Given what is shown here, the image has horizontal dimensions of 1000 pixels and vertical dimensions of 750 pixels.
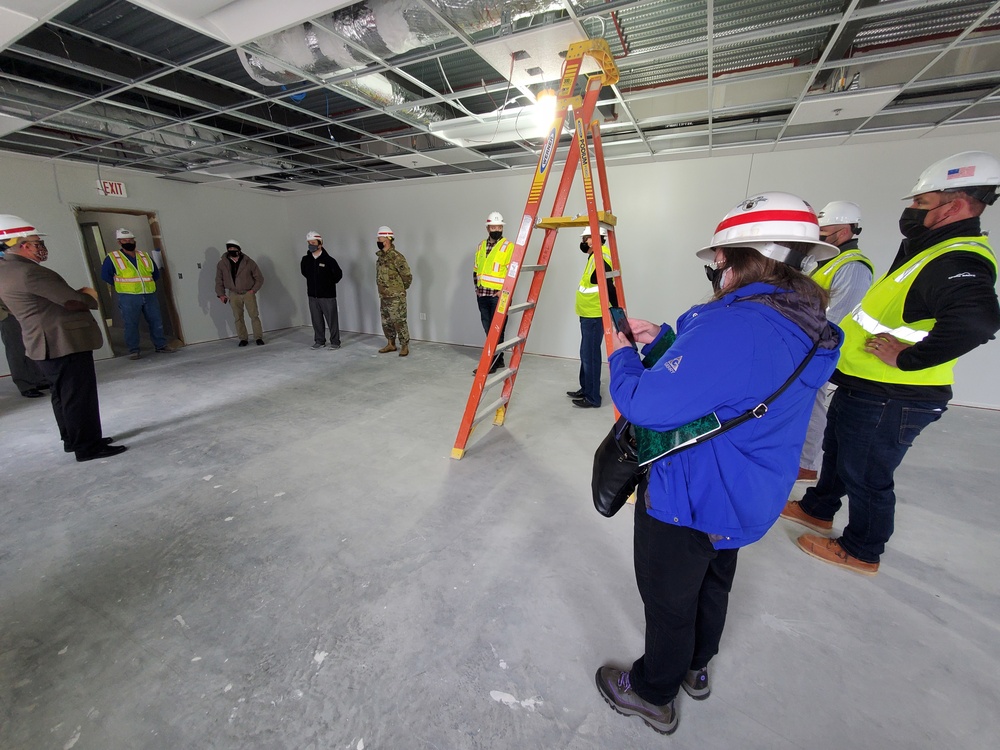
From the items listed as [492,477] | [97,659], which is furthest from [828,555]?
[97,659]

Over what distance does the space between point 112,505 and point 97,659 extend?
1.20m

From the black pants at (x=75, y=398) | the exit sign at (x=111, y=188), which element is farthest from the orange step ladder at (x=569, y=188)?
the exit sign at (x=111, y=188)

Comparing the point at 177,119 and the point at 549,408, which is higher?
the point at 177,119

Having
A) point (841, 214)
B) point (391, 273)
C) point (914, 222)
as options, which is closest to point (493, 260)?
point (391, 273)

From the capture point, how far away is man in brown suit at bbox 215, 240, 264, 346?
19.1 feet

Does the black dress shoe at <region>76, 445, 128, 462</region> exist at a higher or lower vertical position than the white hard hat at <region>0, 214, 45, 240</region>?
lower

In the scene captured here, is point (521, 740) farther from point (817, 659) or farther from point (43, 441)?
point (43, 441)

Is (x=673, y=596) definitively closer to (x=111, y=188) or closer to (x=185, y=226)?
(x=111, y=188)

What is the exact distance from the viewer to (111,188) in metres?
5.20

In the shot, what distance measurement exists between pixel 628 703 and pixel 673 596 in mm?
488

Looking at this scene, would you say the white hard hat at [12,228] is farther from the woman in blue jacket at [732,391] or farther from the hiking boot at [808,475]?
the hiking boot at [808,475]

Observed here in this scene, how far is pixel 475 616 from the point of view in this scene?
1.60 meters

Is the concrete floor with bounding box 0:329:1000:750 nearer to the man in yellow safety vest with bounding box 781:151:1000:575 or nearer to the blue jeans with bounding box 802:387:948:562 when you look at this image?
the blue jeans with bounding box 802:387:948:562

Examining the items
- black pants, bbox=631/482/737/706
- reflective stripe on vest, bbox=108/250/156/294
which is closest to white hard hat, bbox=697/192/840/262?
black pants, bbox=631/482/737/706
